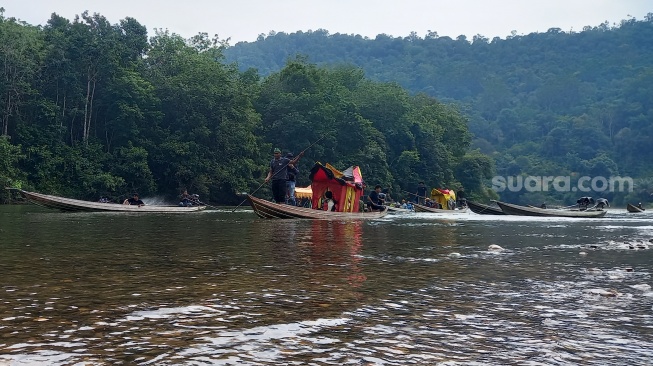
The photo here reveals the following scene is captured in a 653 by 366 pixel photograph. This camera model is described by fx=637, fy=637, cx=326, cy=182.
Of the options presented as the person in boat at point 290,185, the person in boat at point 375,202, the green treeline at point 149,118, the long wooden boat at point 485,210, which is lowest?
the long wooden boat at point 485,210

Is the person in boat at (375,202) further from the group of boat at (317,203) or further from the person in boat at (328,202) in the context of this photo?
the person in boat at (328,202)

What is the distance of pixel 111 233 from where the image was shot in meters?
16.5

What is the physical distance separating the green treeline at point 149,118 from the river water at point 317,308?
43781 millimetres

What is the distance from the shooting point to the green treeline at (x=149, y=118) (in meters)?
52.2

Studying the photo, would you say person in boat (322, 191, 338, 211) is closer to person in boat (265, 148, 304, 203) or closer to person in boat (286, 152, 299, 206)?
person in boat (286, 152, 299, 206)

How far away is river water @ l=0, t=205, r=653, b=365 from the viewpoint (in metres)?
4.47

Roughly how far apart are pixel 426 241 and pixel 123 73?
47.0 meters

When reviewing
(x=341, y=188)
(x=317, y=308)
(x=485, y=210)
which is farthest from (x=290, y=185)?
(x=317, y=308)

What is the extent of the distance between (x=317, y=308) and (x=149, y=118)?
183 feet

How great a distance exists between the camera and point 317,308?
20.2 ft

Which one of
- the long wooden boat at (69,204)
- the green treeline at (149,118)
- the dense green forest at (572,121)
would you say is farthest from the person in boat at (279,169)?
the dense green forest at (572,121)

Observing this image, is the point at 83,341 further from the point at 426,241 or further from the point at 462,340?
the point at 426,241

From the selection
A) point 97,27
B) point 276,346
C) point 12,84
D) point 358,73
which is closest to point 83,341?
point 276,346

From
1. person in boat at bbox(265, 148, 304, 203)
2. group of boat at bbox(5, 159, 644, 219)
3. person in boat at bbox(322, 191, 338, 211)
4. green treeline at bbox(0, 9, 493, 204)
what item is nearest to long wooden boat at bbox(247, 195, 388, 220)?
group of boat at bbox(5, 159, 644, 219)
